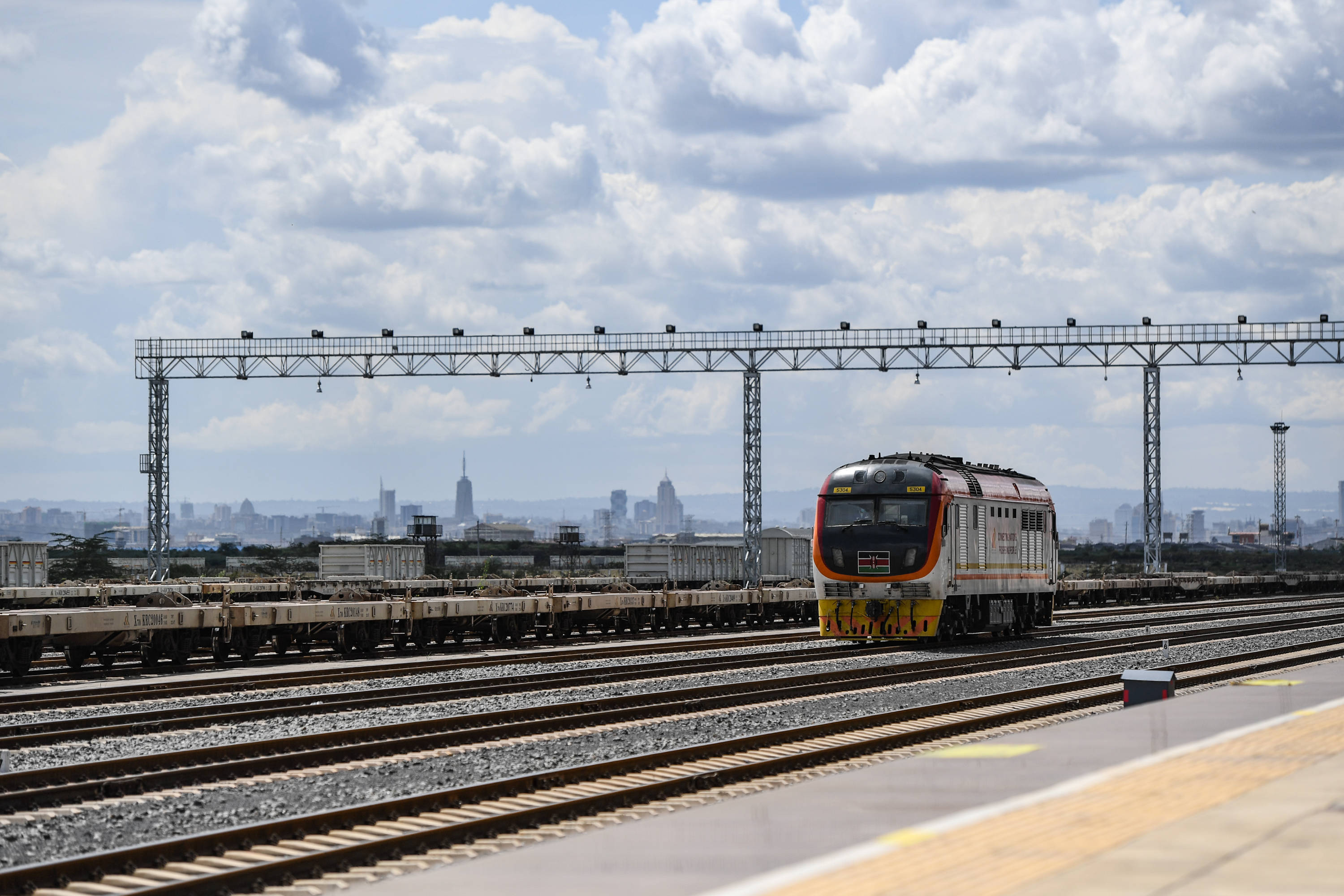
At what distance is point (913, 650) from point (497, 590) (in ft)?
40.1

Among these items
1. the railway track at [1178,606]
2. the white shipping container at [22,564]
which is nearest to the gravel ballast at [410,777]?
the railway track at [1178,606]

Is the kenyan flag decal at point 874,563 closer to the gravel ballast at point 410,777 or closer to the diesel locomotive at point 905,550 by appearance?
the diesel locomotive at point 905,550

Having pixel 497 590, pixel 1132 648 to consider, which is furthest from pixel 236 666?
pixel 1132 648

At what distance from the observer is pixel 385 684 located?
917 inches

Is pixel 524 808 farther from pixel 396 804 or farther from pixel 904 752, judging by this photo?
pixel 904 752

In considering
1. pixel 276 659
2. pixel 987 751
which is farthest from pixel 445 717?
pixel 276 659

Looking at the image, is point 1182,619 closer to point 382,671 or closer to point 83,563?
point 382,671

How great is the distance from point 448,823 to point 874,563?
64.7ft

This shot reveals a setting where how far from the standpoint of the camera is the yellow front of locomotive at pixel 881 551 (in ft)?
97.7

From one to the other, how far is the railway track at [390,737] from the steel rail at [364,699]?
205mm

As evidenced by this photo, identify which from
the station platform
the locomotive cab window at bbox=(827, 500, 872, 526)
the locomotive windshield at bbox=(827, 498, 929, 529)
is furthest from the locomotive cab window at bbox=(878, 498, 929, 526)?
the station platform

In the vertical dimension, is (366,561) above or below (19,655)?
above

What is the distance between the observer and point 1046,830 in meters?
8.16

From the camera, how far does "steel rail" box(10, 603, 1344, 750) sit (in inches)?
667
